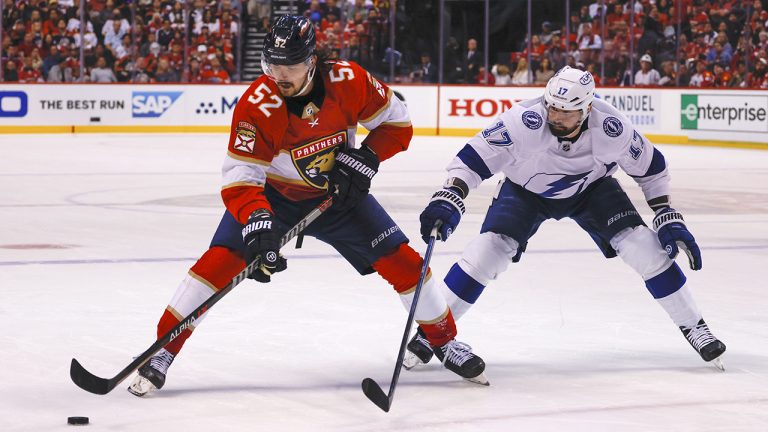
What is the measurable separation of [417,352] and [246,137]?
101 cm

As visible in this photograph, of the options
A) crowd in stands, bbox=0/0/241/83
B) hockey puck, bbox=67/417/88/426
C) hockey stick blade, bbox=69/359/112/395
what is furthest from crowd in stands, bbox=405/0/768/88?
hockey puck, bbox=67/417/88/426

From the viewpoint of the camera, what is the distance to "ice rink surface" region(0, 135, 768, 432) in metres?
3.63

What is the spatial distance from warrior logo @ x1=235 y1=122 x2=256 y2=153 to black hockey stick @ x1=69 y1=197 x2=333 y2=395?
11.7 inches

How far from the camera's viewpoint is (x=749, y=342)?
4.74 metres

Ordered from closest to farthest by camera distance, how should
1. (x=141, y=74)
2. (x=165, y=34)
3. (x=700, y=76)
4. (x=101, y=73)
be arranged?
(x=700, y=76) < (x=101, y=73) < (x=141, y=74) < (x=165, y=34)

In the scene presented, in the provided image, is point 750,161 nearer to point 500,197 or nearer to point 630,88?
point 630,88

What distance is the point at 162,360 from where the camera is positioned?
3889mm

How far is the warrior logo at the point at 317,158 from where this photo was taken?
396cm

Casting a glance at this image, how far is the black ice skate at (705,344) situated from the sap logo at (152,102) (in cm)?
1528

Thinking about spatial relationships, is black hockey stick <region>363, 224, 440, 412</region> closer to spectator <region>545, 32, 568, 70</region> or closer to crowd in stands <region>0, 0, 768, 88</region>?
crowd in stands <region>0, 0, 768, 88</region>

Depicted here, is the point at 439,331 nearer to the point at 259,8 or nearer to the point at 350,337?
the point at 350,337

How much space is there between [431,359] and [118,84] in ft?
49.1

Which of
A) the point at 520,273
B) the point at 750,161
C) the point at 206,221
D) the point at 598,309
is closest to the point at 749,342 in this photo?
the point at 598,309

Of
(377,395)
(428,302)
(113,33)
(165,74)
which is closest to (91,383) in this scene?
(377,395)
